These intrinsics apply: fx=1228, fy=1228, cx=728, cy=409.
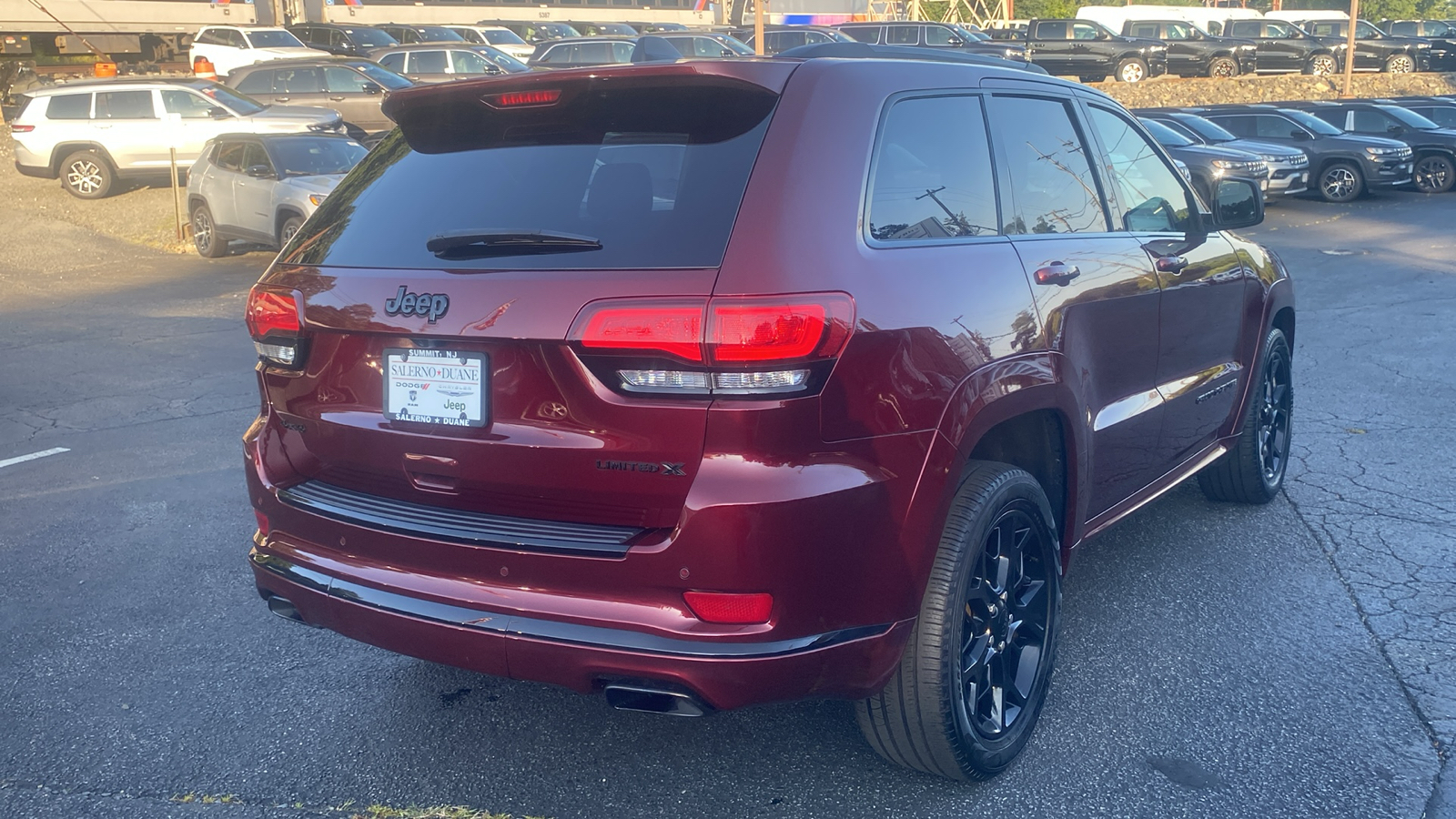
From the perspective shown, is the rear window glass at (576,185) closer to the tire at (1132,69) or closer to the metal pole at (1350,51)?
the metal pole at (1350,51)

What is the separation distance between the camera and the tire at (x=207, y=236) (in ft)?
52.5

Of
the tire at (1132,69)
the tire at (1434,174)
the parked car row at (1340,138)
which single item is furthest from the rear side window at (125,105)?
the tire at (1132,69)

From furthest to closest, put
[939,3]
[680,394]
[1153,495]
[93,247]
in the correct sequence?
[939,3] → [93,247] → [1153,495] → [680,394]

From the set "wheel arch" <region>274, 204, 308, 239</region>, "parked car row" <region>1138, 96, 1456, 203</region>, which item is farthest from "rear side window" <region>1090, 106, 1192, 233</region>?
"parked car row" <region>1138, 96, 1456, 203</region>

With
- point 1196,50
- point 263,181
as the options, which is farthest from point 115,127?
point 1196,50

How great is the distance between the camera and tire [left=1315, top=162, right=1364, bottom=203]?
66.6 ft

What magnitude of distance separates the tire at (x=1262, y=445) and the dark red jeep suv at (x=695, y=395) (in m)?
2.00

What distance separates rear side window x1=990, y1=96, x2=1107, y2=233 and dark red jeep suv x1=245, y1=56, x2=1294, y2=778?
0.04m

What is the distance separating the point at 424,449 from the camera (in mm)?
2939

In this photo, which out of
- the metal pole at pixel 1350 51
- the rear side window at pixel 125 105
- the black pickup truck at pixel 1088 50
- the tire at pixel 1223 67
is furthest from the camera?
the tire at pixel 1223 67

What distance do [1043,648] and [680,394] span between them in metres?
1.54

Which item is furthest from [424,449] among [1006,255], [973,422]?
[1006,255]

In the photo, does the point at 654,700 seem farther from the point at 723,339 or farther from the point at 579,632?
the point at 723,339

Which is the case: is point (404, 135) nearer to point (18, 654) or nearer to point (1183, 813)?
point (18, 654)
